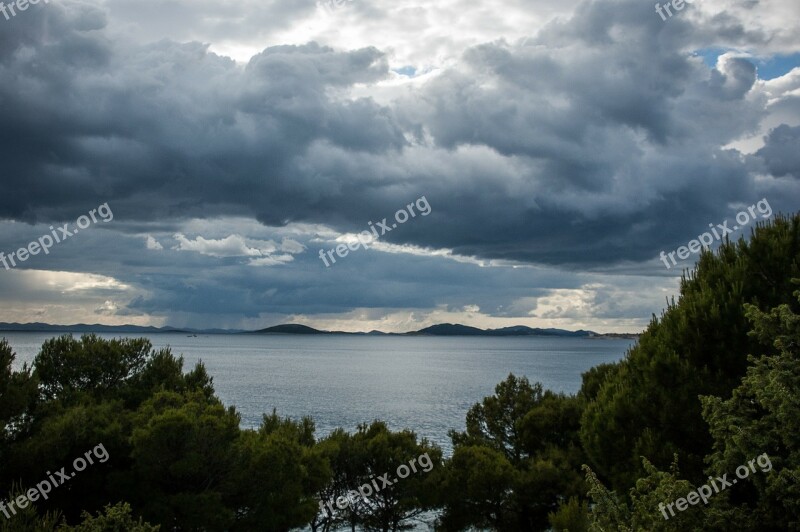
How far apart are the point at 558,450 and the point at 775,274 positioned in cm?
2326

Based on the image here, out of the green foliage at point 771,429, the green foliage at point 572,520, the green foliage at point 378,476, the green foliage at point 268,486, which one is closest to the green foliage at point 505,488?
the green foliage at point 378,476

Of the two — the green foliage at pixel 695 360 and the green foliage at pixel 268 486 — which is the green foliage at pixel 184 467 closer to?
the green foliage at pixel 268 486

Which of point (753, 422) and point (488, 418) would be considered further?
point (488, 418)

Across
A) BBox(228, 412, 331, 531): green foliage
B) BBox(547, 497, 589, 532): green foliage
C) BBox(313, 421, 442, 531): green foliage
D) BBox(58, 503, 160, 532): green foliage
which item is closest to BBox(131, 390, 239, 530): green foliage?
BBox(228, 412, 331, 531): green foliage

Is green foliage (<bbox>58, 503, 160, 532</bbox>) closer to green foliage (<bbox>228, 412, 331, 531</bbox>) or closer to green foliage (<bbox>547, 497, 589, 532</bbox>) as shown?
green foliage (<bbox>228, 412, 331, 531</bbox>)

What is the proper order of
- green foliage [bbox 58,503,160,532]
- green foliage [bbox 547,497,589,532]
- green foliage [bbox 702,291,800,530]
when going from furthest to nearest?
green foliage [bbox 547,497,589,532] → green foliage [bbox 58,503,160,532] → green foliage [bbox 702,291,800,530]

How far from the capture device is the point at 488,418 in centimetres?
4344

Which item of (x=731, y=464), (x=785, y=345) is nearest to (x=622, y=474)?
(x=731, y=464)

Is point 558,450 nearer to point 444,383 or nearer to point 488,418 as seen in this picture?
point 488,418

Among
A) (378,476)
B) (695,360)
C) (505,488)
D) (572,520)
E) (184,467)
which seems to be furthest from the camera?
(378,476)

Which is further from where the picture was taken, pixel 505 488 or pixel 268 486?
pixel 505 488

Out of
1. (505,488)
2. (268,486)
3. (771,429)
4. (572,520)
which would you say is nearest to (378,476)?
(505,488)

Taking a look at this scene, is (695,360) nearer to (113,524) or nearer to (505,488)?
(113,524)

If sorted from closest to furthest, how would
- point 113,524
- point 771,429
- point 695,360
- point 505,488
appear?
point 771,429, point 113,524, point 695,360, point 505,488
